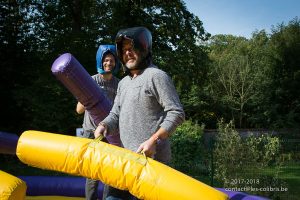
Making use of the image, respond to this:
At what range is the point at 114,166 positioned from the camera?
2.35 metres

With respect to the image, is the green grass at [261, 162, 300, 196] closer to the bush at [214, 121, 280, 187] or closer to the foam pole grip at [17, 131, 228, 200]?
the bush at [214, 121, 280, 187]

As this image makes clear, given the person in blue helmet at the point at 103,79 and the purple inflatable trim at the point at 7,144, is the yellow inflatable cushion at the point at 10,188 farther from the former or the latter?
the purple inflatable trim at the point at 7,144

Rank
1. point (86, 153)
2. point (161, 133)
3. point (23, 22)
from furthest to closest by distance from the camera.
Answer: point (23, 22) < point (86, 153) < point (161, 133)

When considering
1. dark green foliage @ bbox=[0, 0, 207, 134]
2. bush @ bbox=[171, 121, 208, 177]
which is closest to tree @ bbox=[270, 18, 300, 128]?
dark green foliage @ bbox=[0, 0, 207, 134]

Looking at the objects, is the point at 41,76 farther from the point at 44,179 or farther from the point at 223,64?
the point at 223,64

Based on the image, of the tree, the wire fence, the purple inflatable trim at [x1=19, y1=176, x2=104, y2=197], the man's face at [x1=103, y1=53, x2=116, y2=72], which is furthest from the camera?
the tree

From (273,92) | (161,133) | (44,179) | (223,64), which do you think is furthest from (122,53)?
(223,64)

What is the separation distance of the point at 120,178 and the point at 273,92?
19.2 meters

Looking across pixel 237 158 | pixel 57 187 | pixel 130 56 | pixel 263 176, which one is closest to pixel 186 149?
pixel 237 158

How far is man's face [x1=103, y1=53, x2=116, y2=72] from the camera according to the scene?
3691mm

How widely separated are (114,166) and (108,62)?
1531 millimetres

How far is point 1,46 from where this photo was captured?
11.4m

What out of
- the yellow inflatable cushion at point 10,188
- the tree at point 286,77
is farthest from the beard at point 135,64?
the tree at point 286,77

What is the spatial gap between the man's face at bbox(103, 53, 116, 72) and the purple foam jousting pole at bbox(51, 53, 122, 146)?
37 cm
